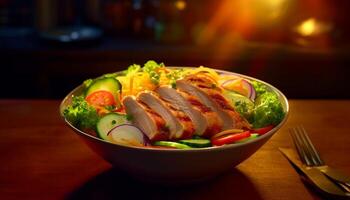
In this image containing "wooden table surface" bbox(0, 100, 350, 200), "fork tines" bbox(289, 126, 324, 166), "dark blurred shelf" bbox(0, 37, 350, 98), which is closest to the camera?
"wooden table surface" bbox(0, 100, 350, 200)

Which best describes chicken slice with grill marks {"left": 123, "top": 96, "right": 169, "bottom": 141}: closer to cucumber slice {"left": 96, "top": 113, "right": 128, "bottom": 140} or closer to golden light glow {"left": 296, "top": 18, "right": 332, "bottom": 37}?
cucumber slice {"left": 96, "top": 113, "right": 128, "bottom": 140}

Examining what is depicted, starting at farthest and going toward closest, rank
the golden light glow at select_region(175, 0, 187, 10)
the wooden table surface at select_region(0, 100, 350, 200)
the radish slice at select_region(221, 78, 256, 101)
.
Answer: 1. the golden light glow at select_region(175, 0, 187, 10)
2. the radish slice at select_region(221, 78, 256, 101)
3. the wooden table surface at select_region(0, 100, 350, 200)

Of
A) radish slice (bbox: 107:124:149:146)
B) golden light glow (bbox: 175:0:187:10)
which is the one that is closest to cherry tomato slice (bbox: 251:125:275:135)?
radish slice (bbox: 107:124:149:146)

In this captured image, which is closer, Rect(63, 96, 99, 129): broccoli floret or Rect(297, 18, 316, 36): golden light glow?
Rect(63, 96, 99, 129): broccoli floret

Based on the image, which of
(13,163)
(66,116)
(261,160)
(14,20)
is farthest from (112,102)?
(14,20)

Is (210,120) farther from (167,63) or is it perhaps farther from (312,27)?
(312,27)

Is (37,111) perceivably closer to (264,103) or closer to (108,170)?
(108,170)

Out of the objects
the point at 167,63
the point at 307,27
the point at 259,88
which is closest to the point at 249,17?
the point at 307,27
